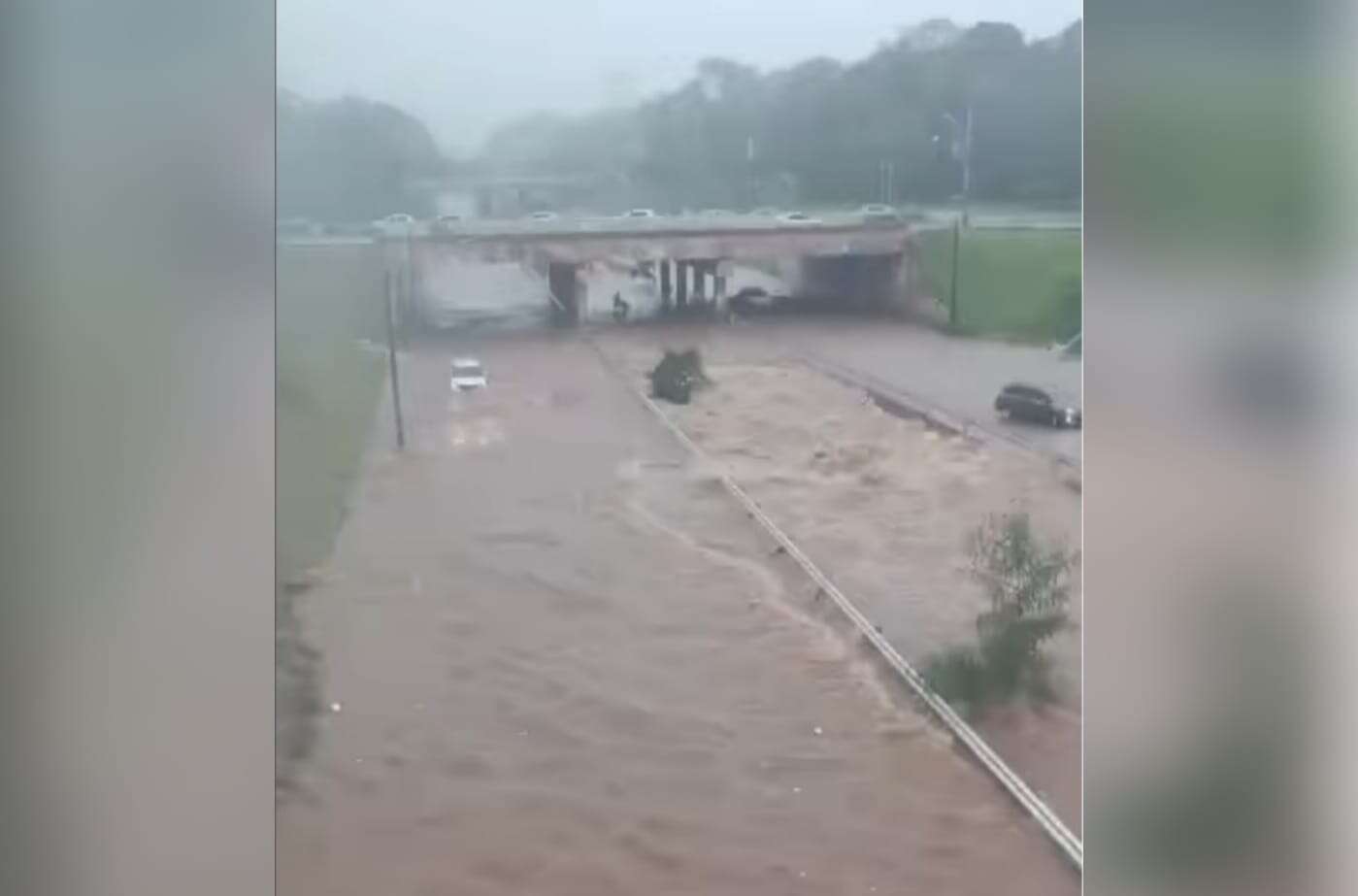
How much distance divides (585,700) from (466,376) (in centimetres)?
36

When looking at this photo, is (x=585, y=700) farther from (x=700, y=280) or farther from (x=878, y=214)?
(x=878, y=214)

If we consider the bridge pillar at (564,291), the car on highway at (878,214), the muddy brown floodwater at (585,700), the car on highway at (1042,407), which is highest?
the car on highway at (878,214)

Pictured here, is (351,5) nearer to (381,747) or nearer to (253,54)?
(253,54)

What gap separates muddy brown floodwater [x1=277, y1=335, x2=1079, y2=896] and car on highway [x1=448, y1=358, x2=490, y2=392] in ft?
0.04

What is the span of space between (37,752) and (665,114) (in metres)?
0.91

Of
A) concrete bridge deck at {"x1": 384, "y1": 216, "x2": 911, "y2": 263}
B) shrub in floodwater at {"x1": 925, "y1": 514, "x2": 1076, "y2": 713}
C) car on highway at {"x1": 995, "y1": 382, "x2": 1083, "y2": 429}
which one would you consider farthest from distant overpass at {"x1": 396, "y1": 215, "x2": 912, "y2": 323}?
shrub in floodwater at {"x1": 925, "y1": 514, "x2": 1076, "y2": 713}

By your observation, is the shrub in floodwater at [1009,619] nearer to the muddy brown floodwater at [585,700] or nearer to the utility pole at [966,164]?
the muddy brown floodwater at [585,700]

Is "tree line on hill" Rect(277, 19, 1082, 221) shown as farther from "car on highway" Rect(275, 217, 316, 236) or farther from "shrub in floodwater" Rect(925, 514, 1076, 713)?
"shrub in floodwater" Rect(925, 514, 1076, 713)

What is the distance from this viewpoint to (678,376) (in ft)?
5.20

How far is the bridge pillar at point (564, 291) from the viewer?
1.57 metres

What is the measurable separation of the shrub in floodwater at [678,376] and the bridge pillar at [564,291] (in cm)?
10

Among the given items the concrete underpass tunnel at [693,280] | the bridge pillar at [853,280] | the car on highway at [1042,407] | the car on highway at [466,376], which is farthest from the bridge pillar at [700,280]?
the car on highway at [1042,407]

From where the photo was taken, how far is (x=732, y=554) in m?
1.57

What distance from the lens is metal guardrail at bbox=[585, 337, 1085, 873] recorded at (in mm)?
1546
